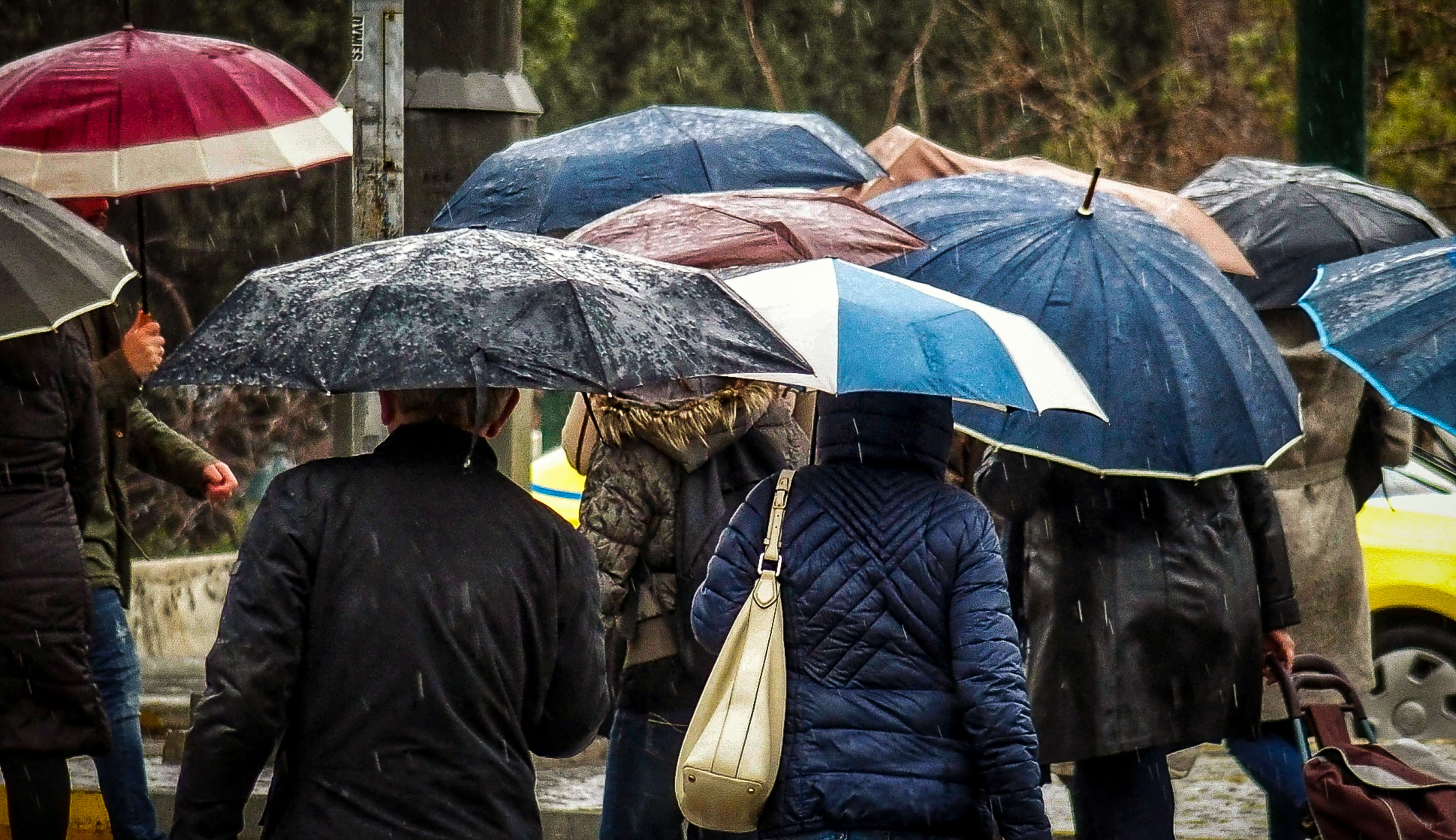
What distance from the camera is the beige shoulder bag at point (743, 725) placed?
371 cm

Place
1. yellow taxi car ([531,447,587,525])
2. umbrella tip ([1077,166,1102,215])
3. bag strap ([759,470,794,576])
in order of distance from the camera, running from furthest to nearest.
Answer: yellow taxi car ([531,447,587,525]), umbrella tip ([1077,166,1102,215]), bag strap ([759,470,794,576])

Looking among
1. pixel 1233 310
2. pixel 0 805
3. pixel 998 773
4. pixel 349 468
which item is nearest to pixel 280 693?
pixel 349 468

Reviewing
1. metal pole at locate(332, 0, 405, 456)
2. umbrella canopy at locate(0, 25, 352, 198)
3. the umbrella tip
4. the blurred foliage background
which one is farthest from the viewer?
the blurred foliage background

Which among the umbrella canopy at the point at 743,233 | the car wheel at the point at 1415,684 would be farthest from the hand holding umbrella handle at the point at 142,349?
the car wheel at the point at 1415,684

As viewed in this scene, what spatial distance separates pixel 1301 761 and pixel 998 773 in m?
2.21

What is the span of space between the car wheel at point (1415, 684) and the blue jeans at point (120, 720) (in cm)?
547

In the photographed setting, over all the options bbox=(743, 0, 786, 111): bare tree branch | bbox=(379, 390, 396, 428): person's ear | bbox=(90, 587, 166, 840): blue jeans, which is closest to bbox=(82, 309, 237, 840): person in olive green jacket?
bbox=(90, 587, 166, 840): blue jeans

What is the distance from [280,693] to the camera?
3.25 meters

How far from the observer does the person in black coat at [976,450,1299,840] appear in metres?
5.11

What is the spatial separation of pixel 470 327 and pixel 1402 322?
7.42 feet

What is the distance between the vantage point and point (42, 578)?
16.6 feet

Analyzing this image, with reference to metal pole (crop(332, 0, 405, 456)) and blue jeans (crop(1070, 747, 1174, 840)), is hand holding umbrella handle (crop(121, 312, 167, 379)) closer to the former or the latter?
metal pole (crop(332, 0, 405, 456))

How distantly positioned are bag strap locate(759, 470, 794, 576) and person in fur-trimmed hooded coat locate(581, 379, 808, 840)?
75 cm

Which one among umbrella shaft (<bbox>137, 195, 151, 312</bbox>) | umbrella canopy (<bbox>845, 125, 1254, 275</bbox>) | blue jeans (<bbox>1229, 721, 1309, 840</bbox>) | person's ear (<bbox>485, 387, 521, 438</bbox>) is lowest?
blue jeans (<bbox>1229, 721, 1309, 840</bbox>)
